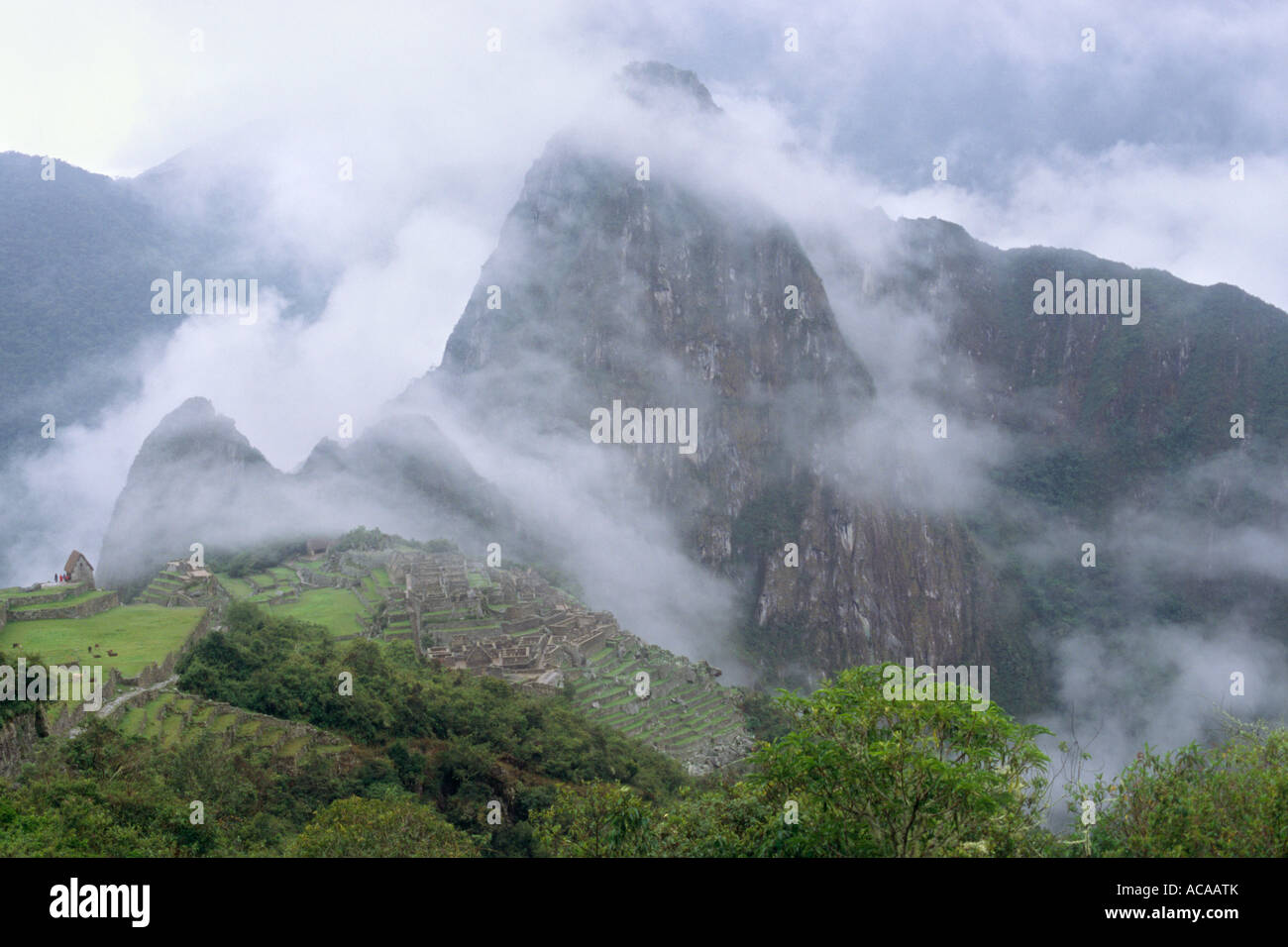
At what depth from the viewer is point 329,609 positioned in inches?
1267

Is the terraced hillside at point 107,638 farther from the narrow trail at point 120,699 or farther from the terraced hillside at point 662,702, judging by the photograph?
the terraced hillside at point 662,702

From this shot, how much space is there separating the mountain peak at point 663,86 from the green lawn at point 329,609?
89795 mm

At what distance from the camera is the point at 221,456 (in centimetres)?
5462

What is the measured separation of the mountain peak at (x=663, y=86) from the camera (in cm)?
10850

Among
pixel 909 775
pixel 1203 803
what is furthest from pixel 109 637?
pixel 1203 803

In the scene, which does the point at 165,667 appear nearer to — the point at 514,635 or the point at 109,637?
the point at 109,637

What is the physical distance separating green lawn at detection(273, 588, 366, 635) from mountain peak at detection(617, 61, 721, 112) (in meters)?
89.8

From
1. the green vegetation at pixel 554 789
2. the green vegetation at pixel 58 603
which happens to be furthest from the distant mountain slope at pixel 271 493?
the green vegetation at pixel 554 789

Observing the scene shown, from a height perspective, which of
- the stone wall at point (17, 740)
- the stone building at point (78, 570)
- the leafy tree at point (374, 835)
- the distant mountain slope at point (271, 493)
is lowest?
the leafy tree at point (374, 835)

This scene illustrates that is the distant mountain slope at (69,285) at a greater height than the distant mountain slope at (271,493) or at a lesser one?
greater
